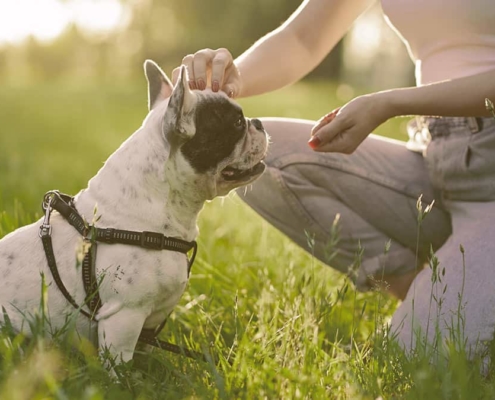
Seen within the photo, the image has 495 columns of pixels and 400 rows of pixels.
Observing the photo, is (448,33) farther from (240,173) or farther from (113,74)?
(113,74)

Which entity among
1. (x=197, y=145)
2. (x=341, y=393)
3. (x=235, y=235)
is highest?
(x=197, y=145)

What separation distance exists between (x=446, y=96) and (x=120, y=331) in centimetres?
126

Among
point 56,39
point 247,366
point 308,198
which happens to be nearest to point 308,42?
point 308,198

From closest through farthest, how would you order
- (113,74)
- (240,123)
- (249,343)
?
(249,343) → (240,123) → (113,74)

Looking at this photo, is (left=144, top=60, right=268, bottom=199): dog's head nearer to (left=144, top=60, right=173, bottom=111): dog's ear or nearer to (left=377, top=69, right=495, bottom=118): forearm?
(left=144, top=60, right=173, bottom=111): dog's ear

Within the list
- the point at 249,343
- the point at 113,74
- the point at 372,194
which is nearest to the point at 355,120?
the point at 372,194

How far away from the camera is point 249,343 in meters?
1.81

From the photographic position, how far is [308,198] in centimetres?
269

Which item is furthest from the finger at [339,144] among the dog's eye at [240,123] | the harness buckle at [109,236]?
the harness buckle at [109,236]

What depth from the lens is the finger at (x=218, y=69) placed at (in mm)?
2262

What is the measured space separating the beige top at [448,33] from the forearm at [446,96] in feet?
0.63

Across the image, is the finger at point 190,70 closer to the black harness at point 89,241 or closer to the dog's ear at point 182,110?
the dog's ear at point 182,110

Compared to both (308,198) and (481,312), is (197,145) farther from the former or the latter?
(481,312)

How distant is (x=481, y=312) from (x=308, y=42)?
1.34 meters
